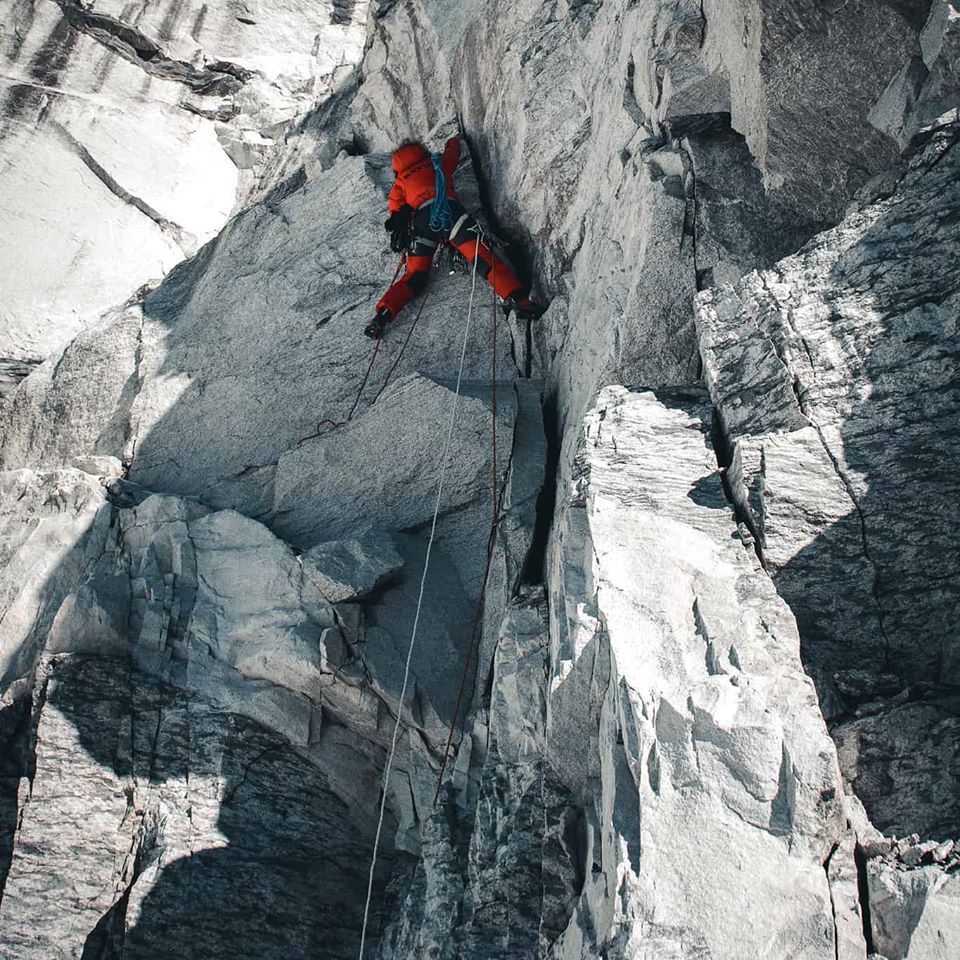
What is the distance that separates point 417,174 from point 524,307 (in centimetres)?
179

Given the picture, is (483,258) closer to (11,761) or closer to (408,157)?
(408,157)

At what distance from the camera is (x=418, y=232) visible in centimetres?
990

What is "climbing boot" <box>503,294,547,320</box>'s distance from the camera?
9.30 m

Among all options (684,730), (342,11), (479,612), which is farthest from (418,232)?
(342,11)

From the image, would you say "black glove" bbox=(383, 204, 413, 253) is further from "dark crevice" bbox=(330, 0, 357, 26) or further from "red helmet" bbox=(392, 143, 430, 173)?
"dark crevice" bbox=(330, 0, 357, 26)

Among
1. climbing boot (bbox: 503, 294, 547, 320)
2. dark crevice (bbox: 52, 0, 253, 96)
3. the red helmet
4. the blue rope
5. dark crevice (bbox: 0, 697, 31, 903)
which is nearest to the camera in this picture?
dark crevice (bbox: 0, 697, 31, 903)

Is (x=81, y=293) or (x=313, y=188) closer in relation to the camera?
(x=313, y=188)

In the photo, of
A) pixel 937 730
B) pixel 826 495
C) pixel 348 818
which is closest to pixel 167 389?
pixel 348 818

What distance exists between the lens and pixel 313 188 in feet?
38.2

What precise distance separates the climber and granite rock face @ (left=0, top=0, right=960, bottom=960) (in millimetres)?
295

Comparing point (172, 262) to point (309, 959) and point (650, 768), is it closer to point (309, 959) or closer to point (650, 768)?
point (309, 959)

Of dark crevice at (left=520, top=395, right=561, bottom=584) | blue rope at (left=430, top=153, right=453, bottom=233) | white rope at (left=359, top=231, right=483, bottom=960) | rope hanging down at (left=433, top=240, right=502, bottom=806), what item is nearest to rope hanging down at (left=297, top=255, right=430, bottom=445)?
blue rope at (left=430, top=153, right=453, bottom=233)

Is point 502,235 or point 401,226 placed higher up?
point 502,235

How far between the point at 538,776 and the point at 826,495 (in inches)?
89.8
